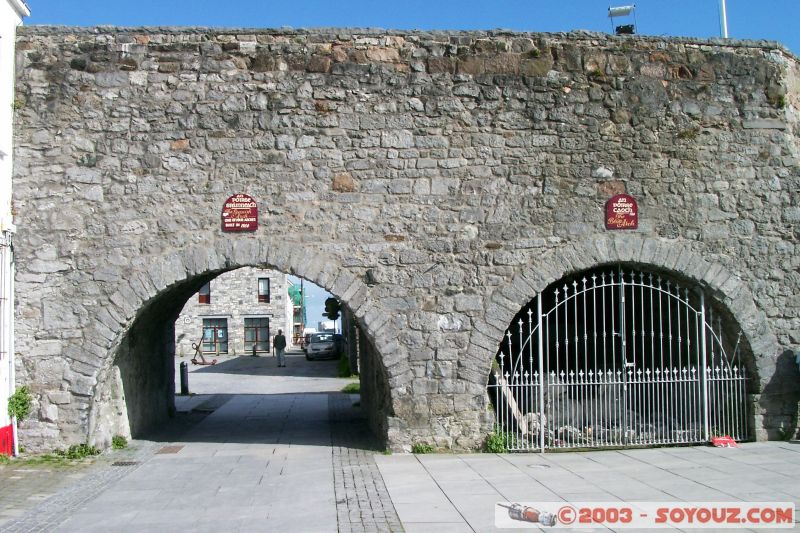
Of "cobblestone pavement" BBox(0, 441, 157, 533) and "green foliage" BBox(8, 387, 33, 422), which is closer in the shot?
"cobblestone pavement" BBox(0, 441, 157, 533)

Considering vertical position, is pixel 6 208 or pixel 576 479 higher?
pixel 6 208

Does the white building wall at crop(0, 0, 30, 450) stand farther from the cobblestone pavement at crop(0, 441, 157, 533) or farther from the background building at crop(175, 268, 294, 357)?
the background building at crop(175, 268, 294, 357)

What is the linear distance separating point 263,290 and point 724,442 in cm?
3127

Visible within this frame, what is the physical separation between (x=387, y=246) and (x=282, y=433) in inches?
135

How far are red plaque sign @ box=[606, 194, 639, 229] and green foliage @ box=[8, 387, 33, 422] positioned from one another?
22.3 ft

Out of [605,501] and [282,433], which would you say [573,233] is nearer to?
[605,501]

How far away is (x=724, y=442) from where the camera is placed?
28.9ft

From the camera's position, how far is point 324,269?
8508 millimetres

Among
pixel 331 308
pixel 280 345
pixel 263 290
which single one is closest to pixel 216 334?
pixel 263 290

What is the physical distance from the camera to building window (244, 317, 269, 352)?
37.8m

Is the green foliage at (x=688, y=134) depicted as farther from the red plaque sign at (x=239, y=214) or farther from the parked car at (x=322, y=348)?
the parked car at (x=322, y=348)

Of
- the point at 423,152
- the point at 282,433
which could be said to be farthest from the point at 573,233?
the point at 282,433

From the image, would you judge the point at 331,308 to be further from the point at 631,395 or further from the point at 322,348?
the point at 631,395

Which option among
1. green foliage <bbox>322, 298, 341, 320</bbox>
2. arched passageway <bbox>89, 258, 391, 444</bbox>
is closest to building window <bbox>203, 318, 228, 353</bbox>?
green foliage <bbox>322, 298, 341, 320</bbox>
